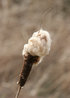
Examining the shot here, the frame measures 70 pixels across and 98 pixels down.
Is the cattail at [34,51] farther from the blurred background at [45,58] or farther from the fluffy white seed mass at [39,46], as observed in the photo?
the blurred background at [45,58]

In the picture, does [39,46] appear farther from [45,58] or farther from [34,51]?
[45,58]

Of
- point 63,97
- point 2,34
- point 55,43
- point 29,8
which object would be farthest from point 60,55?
point 29,8

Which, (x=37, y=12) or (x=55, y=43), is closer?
(x=55, y=43)

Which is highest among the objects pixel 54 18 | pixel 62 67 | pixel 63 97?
pixel 54 18

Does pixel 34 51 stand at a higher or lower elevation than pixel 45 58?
lower

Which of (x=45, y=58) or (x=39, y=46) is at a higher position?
(x=45, y=58)

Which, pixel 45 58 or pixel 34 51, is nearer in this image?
pixel 34 51

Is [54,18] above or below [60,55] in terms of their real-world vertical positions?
Answer: above

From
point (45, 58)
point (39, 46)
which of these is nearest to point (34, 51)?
point (39, 46)

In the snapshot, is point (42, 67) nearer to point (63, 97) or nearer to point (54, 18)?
point (63, 97)
